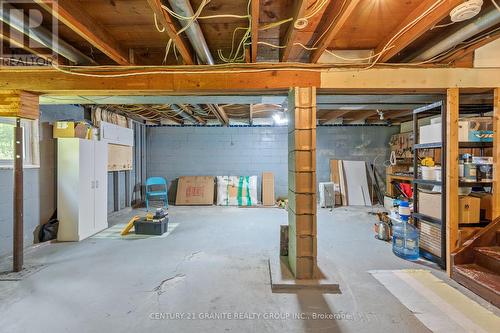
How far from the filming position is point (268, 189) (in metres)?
6.00

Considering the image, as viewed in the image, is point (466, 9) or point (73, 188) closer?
point (466, 9)

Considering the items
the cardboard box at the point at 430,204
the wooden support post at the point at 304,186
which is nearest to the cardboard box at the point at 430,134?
the cardboard box at the point at 430,204

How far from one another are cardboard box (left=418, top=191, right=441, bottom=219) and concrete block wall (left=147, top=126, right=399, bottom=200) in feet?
11.6

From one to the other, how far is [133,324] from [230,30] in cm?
232

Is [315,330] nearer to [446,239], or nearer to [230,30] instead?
[446,239]

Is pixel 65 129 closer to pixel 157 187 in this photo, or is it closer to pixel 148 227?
pixel 148 227

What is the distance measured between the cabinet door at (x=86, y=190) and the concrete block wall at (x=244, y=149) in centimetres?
276

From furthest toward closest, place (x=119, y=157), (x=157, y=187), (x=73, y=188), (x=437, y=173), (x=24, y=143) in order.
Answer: (x=157, y=187)
(x=119, y=157)
(x=73, y=188)
(x=24, y=143)
(x=437, y=173)

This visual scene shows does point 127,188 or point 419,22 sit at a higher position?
point 419,22

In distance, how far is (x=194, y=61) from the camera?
2461mm

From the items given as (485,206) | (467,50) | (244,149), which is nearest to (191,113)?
(244,149)

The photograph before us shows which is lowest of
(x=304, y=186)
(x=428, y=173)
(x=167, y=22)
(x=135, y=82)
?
(x=304, y=186)

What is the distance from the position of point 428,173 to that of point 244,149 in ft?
13.9

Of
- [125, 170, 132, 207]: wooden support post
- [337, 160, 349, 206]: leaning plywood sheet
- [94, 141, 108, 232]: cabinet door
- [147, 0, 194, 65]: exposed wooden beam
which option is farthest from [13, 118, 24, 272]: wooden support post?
[337, 160, 349, 206]: leaning plywood sheet
